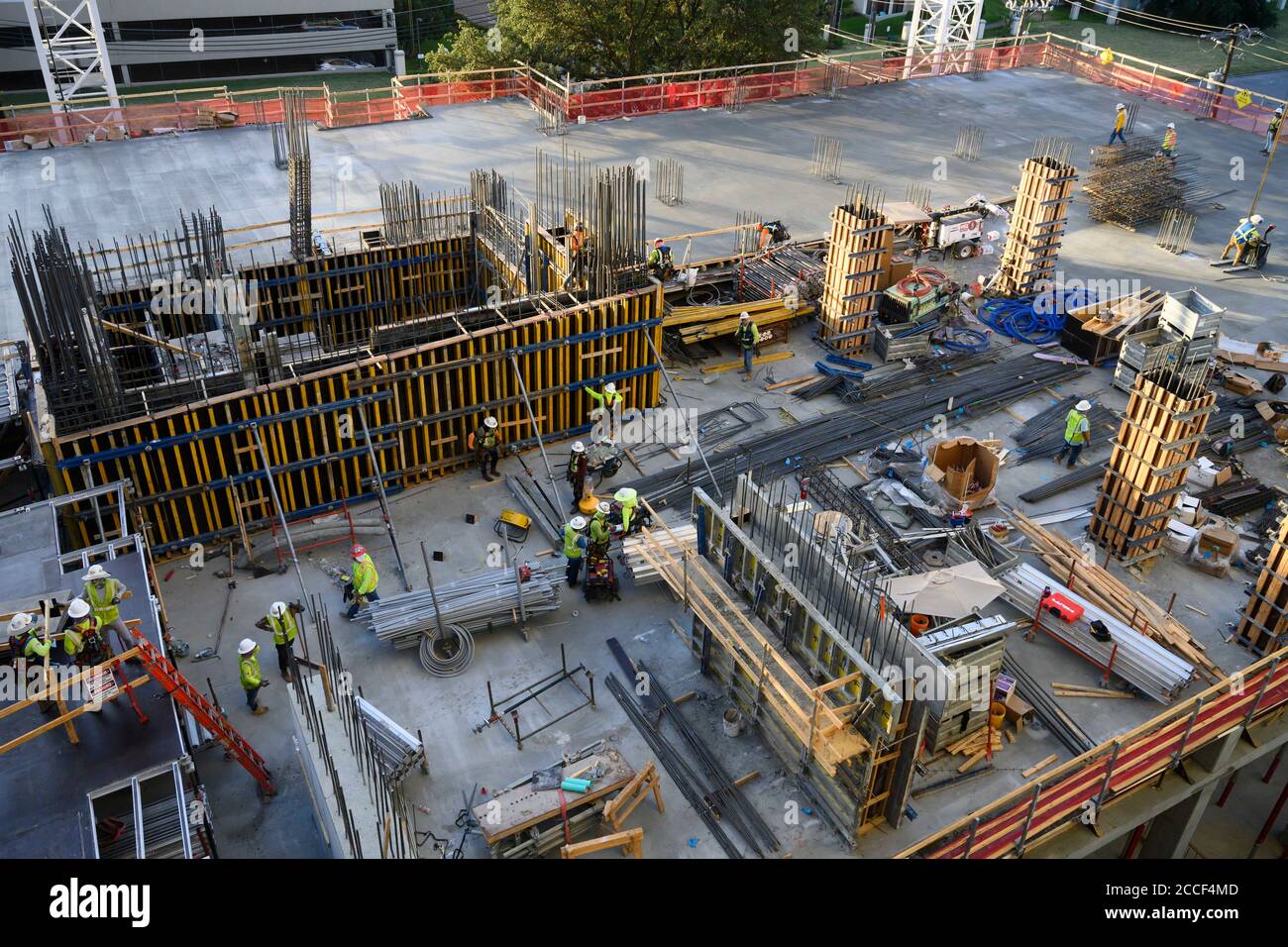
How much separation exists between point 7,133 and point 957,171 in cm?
3545

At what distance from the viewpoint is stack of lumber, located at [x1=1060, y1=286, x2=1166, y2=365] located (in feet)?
94.3

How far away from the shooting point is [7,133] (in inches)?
1538

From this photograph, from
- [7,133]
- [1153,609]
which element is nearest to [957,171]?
[1153,609]

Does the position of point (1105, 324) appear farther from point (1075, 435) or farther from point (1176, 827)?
point (1176, 827)

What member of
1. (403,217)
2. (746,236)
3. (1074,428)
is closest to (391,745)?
(403,217)

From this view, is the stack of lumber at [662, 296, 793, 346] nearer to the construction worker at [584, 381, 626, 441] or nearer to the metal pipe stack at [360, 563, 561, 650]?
the construction worker at [584, 381, 626, 441]

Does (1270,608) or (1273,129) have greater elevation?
(1273,129)

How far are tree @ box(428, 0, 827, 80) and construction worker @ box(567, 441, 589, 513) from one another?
1240 inches

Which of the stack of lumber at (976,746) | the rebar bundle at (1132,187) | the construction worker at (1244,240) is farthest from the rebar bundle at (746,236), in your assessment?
the stack of lumber at (976,746)

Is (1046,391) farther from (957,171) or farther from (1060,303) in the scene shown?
(957,171)

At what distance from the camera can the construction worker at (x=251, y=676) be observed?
56.0ft

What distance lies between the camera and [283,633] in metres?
17.8

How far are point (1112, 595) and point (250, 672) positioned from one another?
51.7 ft

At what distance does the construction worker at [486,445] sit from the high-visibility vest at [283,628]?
21.5ft
